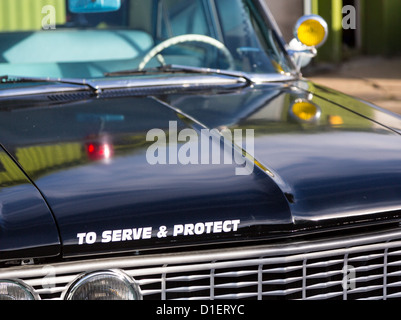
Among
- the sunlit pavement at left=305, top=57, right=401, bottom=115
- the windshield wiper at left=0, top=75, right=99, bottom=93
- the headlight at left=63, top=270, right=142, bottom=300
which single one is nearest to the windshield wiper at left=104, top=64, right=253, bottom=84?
the windshield wiper at left=0, top=75, right=99, bottom=93

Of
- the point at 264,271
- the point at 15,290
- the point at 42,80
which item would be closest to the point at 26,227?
the point at 15,290

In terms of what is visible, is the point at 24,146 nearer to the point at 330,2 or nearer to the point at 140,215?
the point at 140,215

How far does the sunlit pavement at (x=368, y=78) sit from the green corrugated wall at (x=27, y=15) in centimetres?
648

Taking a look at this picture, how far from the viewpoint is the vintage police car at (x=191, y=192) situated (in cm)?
201

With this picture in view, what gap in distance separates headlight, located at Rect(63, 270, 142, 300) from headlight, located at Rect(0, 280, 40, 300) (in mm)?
98

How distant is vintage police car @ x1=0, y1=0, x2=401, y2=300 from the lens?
2010 mm

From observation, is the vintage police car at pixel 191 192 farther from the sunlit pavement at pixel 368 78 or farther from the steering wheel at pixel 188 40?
the sunlit pavement at pixel 368 78

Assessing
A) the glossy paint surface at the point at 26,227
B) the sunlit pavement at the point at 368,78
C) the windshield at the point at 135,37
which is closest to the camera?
the glossy paint surface at the point at 26,227

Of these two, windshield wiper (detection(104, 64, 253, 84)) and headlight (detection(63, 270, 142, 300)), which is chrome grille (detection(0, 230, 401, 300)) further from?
windshield wiper (detection(104, 64, 253, 84))

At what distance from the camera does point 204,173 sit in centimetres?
224

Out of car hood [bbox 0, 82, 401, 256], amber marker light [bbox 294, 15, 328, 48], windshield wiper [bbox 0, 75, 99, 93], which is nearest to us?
car hood [bbox 0, 82, 401, 256]

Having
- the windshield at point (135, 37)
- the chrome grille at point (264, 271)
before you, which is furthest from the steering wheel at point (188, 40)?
the chrome grille at point (264, 271)
